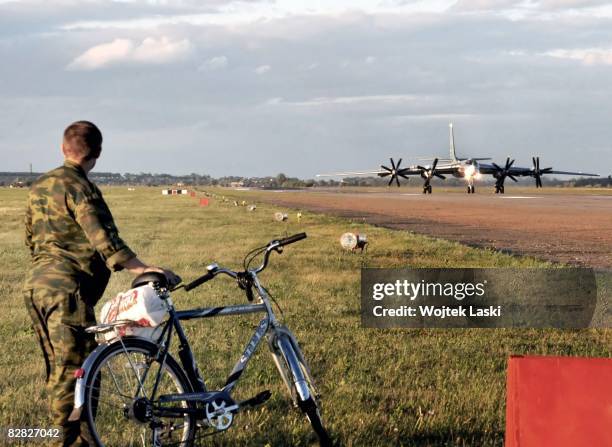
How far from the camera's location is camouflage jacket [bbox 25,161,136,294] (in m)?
5.46

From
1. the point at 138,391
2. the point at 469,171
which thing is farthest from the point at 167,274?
the point at 469,171

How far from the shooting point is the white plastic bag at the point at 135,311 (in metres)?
5.16

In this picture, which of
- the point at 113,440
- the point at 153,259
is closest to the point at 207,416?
the point at 113,440

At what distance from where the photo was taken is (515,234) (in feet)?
109

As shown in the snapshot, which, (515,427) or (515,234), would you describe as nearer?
(515,427)

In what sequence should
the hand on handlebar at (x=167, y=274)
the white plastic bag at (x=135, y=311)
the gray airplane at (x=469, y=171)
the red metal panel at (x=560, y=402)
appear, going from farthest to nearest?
the gray airplane at (x=469, y=171) < the hand on handlebar at (x=167, y=274) < the white plastic bag at (x=135, y=311) < the red metal panel at (x=560, y=402)

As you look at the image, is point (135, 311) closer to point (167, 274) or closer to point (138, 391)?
point (167, 274)

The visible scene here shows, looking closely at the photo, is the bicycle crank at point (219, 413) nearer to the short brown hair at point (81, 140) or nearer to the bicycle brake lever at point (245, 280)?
the bicycle brake lever at point (245, 280)

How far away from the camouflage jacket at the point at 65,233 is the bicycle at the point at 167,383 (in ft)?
1.44

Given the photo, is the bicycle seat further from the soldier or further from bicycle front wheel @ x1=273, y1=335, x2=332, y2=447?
A: bicycle front wheel @ x1=273, y1=335, x2=332, y2=447

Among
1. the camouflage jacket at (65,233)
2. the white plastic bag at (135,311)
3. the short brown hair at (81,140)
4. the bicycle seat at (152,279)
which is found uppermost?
the short brown hair at (81,140)

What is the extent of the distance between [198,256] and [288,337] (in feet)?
59.4

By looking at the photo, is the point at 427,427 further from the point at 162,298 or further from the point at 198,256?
the point at 198,256

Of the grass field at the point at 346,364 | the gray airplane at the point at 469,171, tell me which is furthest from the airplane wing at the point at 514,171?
the grass field at the point at 346,364
